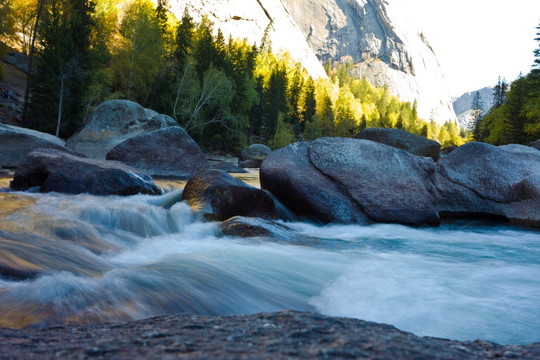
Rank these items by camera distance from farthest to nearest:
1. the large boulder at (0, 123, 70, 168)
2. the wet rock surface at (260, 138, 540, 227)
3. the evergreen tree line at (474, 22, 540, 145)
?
the evergreen tree line at (474, 22, 540, 145) < the large boulder at (0, 123, 70, 168) < the wet rock surface at (260, 138, 540, 227)

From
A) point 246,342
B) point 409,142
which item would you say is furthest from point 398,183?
point 409,142

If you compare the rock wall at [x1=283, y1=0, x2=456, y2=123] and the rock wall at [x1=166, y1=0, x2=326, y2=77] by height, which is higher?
the rock wall at [x1=283, y1=0, x2=456, y2=123]

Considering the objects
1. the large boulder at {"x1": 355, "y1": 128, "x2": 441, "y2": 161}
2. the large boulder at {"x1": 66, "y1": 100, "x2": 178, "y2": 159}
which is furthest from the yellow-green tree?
the large boulder at {"x1": 355, "y1": 128, "x2": 441, "y2": 161}

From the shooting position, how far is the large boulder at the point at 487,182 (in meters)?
7.93

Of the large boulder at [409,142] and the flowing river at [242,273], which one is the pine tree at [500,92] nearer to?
the large boulder at [409,142]

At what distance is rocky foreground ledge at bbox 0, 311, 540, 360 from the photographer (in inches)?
43.6

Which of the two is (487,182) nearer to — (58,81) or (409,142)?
(409,142)

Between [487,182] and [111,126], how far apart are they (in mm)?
13017

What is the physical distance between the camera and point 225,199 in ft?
20.5

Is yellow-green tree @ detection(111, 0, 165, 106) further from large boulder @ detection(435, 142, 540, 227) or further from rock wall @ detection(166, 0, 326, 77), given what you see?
Answer: rock wall @ detection(166, 0, 326, 77)

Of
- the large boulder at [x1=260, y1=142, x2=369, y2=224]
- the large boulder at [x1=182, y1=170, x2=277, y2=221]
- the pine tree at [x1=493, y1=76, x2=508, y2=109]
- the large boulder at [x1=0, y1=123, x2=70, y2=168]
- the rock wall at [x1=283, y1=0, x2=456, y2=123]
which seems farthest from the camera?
the rock wall at [x1=283, y1=0, x2=456, y2=123]

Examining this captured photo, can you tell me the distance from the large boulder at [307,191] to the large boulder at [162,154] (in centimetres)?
514

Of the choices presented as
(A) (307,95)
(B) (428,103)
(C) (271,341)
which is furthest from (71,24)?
(B) (428,103)

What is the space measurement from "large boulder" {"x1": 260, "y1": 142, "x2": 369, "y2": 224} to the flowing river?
78 cm
